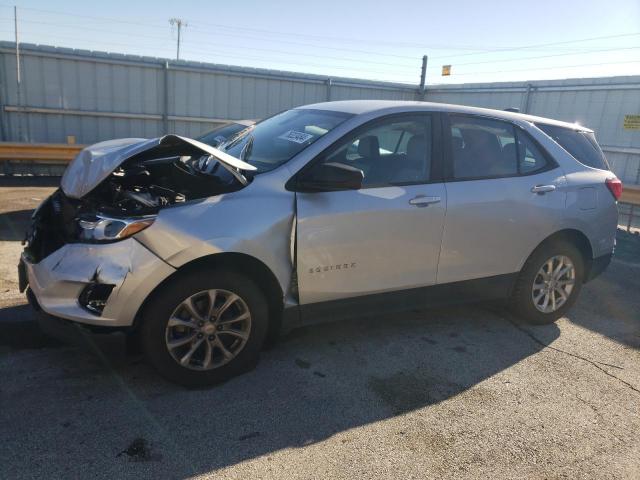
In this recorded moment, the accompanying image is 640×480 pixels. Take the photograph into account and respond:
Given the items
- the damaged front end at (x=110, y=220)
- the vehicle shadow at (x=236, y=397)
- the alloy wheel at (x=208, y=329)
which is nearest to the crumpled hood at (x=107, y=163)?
the damaged front end at (x=110, y=220)

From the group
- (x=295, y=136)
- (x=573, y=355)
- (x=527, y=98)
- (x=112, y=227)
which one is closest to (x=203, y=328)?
(x=112, y=227)

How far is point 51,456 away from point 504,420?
8.17 feet

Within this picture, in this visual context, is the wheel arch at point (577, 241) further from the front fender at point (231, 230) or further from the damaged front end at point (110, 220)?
the damaged front end at point (110, 220)

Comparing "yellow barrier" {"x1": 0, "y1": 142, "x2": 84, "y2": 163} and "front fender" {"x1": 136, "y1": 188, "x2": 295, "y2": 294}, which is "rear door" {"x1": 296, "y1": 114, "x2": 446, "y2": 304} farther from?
"yellow barrier" {"x1": 0, "y1": 142, "x2": 84, "y2": 163}

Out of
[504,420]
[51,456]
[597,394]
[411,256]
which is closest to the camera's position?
[51,456]

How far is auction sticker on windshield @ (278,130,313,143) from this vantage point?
3.57 m

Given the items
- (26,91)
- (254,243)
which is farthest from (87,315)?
(26,91)

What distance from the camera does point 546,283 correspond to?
14.6 feet

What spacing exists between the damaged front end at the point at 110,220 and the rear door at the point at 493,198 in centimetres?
164

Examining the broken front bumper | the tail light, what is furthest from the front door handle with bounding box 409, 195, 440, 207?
the tail light

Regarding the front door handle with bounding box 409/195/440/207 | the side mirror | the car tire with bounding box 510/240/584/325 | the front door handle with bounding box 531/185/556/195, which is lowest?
the car tire with bounding box 510/240/584/325

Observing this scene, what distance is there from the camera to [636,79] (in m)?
10.9

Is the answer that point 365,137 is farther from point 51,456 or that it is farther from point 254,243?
point 51,456

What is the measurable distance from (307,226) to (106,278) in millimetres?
1212
